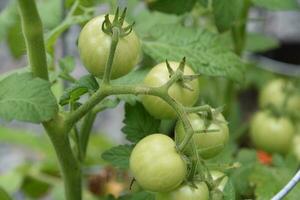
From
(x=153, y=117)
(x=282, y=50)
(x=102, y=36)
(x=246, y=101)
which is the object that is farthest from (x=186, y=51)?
(x=282, y=50)

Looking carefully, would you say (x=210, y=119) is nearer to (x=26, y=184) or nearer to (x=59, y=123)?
(x=59, y=123)

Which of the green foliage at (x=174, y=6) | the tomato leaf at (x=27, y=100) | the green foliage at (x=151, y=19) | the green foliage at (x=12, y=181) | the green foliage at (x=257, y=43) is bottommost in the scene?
the green foliage at (x=12, y=181)

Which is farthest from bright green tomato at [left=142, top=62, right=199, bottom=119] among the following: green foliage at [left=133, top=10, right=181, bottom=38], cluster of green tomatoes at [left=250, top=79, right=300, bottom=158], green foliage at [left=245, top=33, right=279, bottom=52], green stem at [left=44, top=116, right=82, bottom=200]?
green foliage at [left=245, top=33, right=279, bottom=52]

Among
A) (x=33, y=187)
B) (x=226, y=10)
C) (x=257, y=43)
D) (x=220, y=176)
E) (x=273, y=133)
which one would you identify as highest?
(x=226, y=10)

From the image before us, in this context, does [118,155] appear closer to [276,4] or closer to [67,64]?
[67,64]

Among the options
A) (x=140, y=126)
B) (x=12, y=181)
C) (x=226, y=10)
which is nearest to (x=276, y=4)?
(x=226, y=10)

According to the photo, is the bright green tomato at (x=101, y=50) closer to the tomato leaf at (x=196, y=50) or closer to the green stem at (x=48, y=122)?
the green stem at (x=48, y=122)

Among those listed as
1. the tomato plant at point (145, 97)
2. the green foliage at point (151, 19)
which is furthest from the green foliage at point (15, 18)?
the green foliage at point (151, 19)
